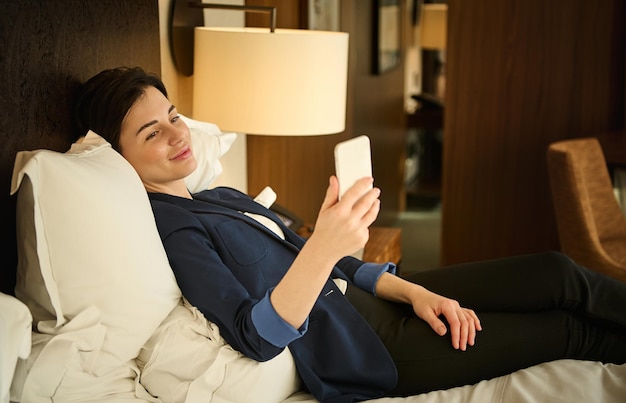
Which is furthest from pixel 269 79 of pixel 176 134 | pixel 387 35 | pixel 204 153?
pixel 387 35

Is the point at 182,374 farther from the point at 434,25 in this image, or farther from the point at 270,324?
the point at 434,25

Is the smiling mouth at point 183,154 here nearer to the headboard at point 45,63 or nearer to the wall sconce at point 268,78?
the headboard at point 45,63

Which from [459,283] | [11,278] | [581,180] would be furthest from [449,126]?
[11,278]

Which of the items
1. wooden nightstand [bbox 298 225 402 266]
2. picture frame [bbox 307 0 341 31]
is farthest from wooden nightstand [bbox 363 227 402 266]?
picture frame [bbox 307 0 341 31]

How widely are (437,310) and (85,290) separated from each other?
0.75 m

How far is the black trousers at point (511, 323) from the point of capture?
1.68 meters

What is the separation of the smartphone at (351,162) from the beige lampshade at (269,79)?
0.82 meters

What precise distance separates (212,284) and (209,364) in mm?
139

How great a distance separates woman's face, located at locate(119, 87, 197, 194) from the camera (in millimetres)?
1661

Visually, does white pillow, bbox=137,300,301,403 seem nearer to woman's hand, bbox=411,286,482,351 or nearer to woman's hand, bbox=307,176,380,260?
woman's hand, bbox=307,176,380,260

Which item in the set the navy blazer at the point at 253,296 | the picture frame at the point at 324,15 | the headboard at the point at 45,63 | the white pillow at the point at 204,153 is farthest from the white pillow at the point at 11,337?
the picture frame at the point at 324,15

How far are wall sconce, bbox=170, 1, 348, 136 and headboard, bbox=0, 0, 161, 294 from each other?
34 centimetres

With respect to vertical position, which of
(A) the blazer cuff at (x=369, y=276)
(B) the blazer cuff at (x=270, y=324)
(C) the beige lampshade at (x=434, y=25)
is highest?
(C) the beige lampshade at (x=434, y=25)

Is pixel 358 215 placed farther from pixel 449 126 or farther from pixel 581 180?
pixel 449 126
